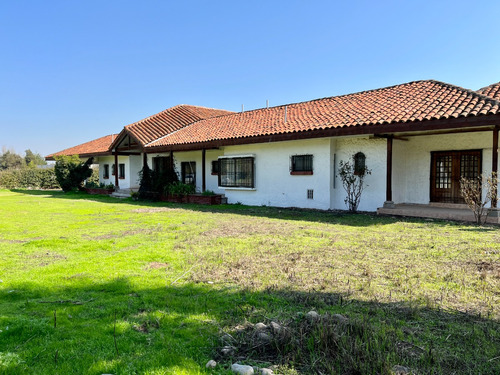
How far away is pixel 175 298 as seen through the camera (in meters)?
3.82

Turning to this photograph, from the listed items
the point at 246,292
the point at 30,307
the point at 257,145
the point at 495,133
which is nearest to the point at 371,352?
the point at 246,292

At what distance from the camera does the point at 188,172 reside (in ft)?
65.4

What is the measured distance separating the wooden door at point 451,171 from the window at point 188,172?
1214 cm

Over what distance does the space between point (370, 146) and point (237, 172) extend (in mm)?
6250

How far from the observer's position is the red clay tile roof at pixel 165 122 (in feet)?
66.1

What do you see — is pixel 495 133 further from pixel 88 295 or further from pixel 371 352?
pixel 88 295

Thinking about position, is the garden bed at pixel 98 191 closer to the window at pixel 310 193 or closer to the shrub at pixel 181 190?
the shrub at pixel 181 190

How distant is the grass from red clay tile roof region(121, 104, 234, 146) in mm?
13448

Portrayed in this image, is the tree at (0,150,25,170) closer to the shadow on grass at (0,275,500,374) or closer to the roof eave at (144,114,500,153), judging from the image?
the roof eave at (144,114,500,153)

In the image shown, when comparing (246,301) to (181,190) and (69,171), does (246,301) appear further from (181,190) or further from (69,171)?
(69,171)

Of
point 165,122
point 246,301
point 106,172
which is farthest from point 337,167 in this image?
point 106,172

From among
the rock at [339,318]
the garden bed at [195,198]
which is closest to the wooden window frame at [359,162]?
the garden bed at [195,198]

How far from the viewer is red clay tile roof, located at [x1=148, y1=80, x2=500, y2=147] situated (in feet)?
33.4

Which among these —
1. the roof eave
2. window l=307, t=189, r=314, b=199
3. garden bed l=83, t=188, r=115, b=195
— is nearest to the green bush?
garden bed l=83, t=188, r=115, b=195
